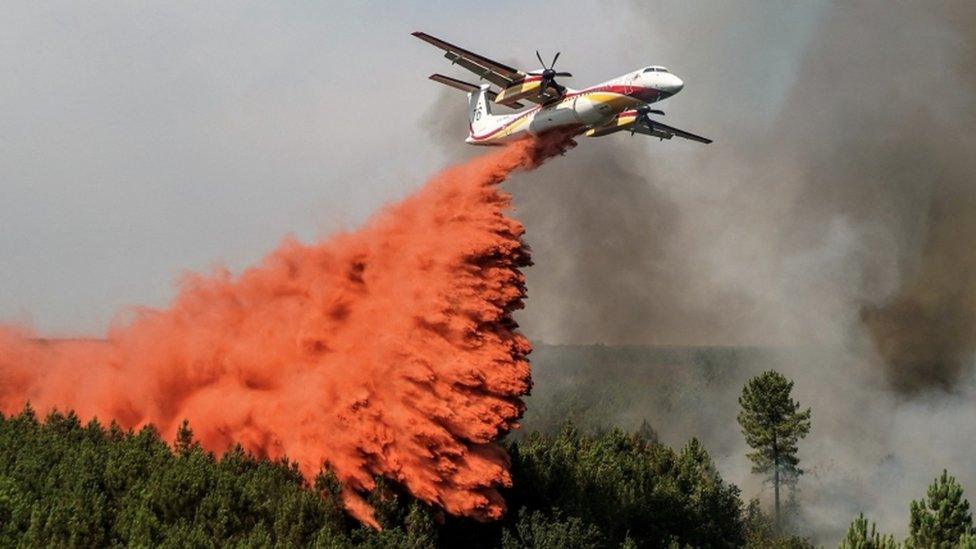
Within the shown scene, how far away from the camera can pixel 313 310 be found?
153 feet

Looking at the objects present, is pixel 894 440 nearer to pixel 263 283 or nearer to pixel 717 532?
pixel 717 532

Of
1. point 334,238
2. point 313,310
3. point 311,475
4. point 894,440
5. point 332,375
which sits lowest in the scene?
point 311,475

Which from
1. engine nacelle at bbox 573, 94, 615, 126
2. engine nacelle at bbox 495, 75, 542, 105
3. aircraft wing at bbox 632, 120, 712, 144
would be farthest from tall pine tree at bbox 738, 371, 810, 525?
engine nacelle at bbox 573, 94, 615, 126

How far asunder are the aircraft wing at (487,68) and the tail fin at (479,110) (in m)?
3.78

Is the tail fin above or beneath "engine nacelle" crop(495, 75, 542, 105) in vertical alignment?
above

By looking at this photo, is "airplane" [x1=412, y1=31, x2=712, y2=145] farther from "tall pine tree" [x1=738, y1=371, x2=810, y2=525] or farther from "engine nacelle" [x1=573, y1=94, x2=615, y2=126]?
"tall pine tree" [x1=738, y1=371, x2=810, y2=525]

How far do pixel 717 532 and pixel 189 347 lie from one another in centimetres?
3400

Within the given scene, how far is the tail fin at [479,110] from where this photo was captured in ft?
186

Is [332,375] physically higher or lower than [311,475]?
higher

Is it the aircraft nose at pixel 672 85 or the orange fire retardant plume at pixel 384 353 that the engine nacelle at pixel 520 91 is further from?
the aircraft nose at pixel 672 85

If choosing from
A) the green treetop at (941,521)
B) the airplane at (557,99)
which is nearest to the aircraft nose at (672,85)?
the airplane at (557,99)

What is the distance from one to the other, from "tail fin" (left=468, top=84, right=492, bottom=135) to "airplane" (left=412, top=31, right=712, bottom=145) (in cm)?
12

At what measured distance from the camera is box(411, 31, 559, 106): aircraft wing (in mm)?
50188

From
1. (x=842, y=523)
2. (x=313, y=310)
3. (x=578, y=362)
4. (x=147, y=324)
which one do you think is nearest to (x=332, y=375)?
(x=313, y=310)
